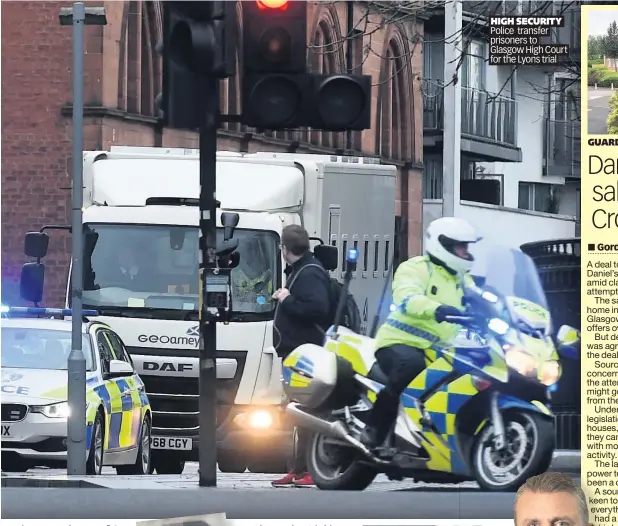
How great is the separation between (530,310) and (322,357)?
1.19m

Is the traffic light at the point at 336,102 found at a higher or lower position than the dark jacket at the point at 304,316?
higher

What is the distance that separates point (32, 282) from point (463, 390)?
249 centimetres

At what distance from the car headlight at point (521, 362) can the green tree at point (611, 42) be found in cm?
177

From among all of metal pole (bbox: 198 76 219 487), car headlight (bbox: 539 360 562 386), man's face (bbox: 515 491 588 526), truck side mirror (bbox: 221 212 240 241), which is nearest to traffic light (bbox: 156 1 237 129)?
metal pole (bbox: 198 76 219 487)

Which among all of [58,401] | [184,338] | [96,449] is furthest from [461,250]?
[58,401]

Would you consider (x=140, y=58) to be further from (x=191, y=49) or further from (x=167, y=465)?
(x=167, y=465)

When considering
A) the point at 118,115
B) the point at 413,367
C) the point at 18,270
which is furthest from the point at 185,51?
the point at 413,367

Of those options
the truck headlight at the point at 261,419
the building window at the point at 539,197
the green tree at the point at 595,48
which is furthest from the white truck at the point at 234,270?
the green tree at the point at 595,48

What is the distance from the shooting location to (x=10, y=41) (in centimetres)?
1043

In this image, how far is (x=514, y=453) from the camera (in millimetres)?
10312

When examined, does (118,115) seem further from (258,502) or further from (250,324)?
(258,502)

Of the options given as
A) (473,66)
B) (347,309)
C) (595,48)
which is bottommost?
(347,309)
